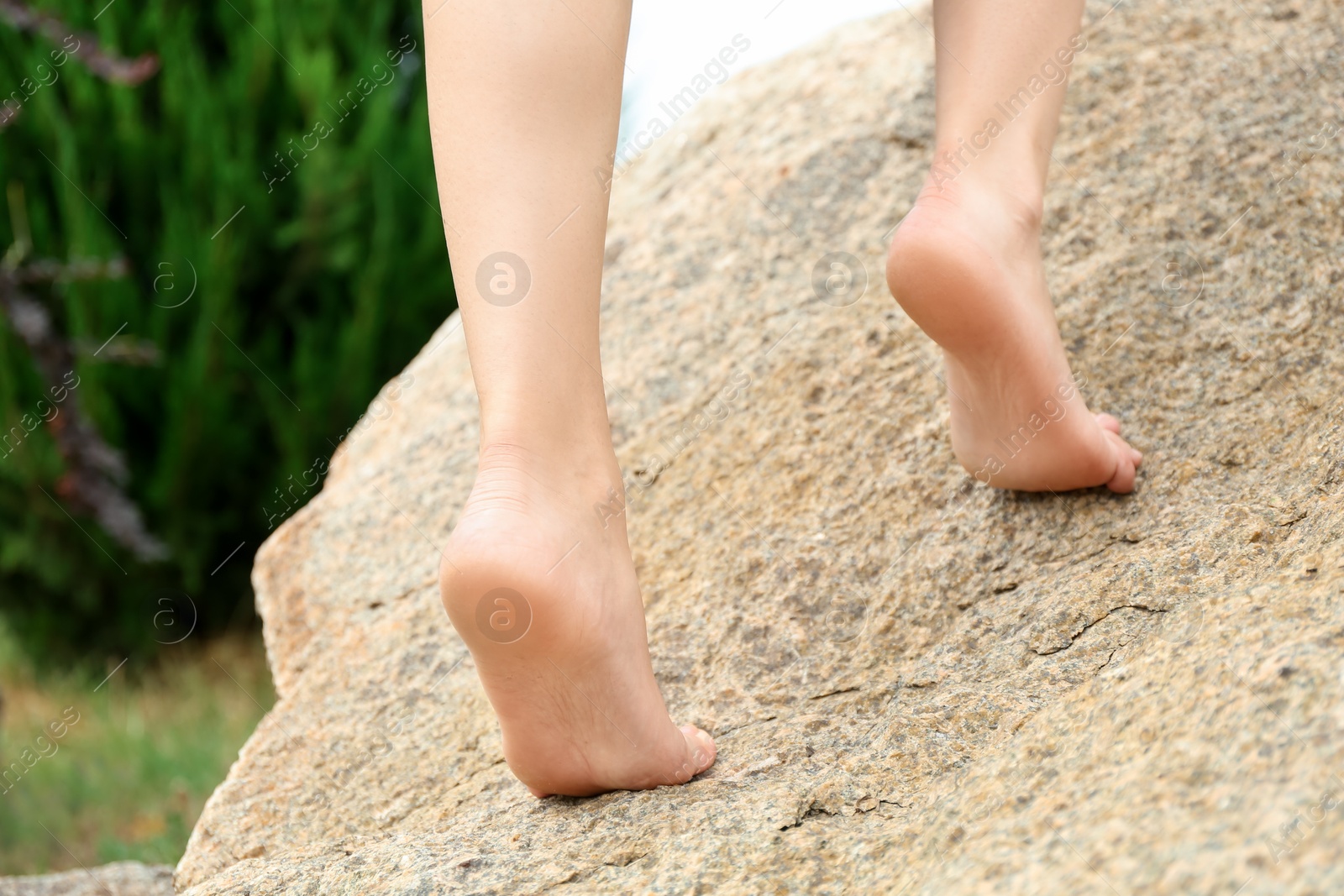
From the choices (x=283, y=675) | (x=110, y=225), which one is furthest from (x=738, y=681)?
(x=110, y=225)

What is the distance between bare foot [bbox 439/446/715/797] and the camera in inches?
35.1

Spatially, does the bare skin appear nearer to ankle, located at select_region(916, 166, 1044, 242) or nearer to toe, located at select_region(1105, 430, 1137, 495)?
ankle, located at select_region(916, 166, 1044, 242)

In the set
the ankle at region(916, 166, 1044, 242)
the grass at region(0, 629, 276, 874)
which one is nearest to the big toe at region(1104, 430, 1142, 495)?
the ankle at region(916, 166, 1044, 242)

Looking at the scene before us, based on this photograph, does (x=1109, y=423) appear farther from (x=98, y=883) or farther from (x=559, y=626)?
(x=98, y=883)

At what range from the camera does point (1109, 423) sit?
122 cm

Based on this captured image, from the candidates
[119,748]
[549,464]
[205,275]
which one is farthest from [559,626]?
[205,275]

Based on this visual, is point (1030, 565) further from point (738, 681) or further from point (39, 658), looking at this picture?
point (39, 658)

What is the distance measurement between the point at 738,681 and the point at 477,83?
661mm

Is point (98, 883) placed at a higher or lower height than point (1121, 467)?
higher

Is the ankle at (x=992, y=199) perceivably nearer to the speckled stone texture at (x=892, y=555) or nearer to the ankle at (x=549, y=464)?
the speckled stone texture at (x=892, y=555)

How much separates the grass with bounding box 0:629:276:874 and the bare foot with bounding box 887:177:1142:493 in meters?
1.43

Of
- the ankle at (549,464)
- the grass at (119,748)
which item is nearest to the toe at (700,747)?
the ankle at (549,464)

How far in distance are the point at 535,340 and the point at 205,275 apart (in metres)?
2.72

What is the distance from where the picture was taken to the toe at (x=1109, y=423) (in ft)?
4.00
